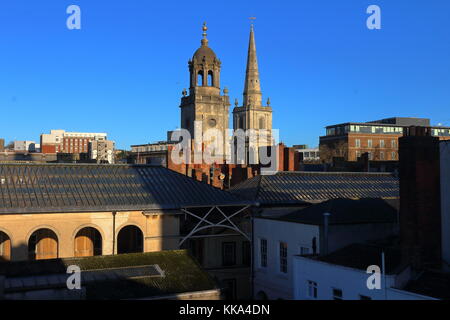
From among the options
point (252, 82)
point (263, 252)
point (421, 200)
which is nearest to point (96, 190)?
point (263, 252)

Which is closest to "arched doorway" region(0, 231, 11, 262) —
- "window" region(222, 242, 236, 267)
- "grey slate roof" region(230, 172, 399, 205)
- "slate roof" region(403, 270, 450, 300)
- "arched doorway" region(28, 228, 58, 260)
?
"arched doorway" region(28, 228, 58, 260)

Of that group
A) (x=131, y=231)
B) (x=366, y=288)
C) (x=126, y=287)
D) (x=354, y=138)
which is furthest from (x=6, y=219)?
(x=354, y=138)

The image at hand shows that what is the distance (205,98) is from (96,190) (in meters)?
69.1

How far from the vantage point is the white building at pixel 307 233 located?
969 inches

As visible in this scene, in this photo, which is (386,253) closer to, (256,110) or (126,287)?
(126,287)

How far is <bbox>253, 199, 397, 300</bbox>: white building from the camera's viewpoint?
80.8 ft

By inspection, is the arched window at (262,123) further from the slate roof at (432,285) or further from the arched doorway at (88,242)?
the slate roof at (432,285)

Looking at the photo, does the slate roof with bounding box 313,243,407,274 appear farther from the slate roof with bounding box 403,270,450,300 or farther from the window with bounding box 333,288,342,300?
the window with bounding box 333,288,342,300

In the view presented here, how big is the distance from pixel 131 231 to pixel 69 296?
47.2 ft

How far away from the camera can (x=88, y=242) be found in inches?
1187

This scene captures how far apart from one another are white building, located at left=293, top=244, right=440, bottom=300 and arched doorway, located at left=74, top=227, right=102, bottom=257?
12795 mm

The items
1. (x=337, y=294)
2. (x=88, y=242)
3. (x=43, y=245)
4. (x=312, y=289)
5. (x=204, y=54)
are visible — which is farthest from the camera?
(x=204, y=54)

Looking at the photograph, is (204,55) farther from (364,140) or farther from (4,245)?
(4,245)

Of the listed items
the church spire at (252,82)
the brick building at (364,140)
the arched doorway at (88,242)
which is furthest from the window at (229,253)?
the church spire at (252,82)
